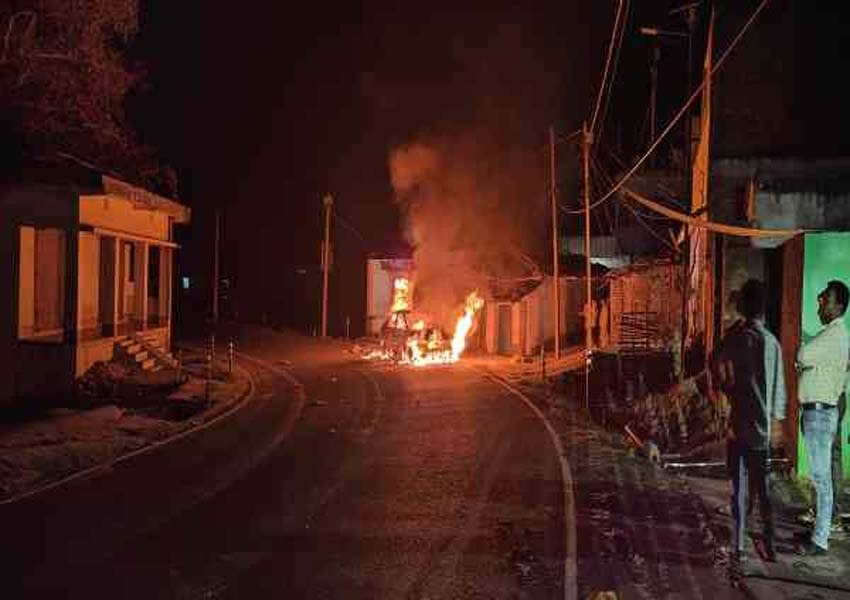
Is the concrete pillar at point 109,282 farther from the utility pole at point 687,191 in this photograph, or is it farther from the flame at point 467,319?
the flame at point 467,319

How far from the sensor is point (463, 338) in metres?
35.4

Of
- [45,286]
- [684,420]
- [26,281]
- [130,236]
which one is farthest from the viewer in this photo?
[130,236]

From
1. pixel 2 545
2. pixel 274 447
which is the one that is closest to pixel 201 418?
pixel 274 447

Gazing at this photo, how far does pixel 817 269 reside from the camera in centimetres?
979

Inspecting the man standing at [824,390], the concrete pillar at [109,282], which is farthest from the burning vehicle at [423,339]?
the man standing at [824,390]

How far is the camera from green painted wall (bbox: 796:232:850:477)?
9.71 meters

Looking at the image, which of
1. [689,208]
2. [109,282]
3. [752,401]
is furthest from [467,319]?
[752,401]

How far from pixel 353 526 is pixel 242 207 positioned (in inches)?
1982

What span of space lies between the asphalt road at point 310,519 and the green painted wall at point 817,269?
11.1ft

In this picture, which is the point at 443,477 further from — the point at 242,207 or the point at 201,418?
the point at 242,207

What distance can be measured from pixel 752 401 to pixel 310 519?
416cm

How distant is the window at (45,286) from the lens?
63.8 feet

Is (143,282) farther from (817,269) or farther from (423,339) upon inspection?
(817,269)

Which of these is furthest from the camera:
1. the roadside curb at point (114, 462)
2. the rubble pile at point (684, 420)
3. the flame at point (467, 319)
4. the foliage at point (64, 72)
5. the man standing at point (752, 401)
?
the flame at point (467, 319)
